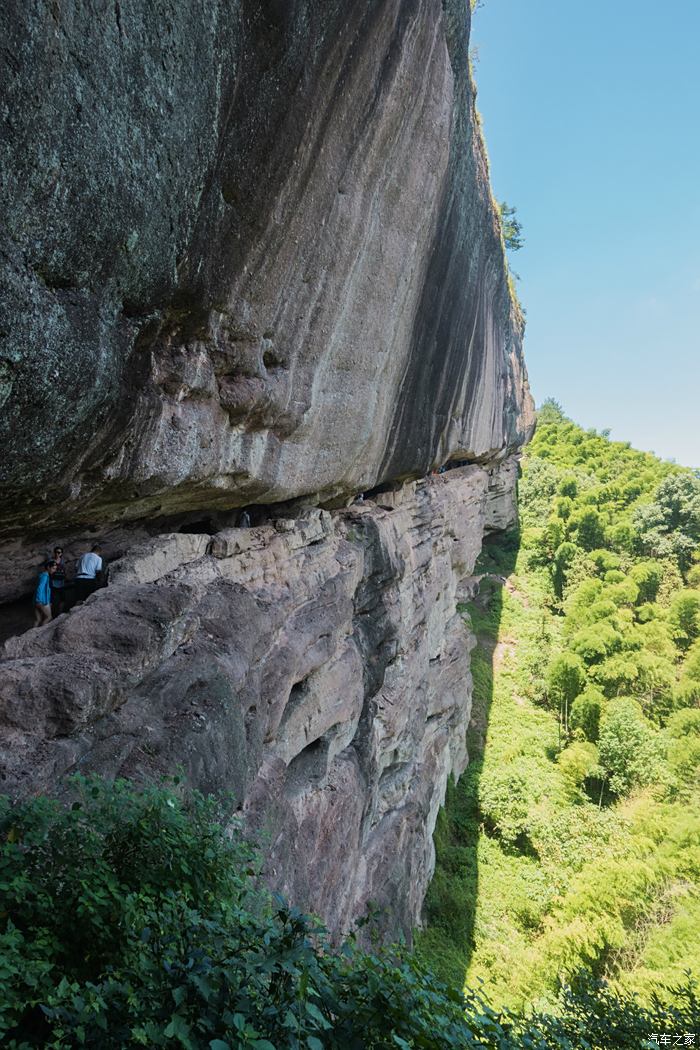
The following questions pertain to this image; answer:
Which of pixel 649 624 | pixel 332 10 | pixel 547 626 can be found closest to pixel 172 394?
pixel 332 10

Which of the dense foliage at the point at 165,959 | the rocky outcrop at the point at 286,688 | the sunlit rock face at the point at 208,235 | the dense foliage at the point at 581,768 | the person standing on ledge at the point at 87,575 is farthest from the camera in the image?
the dense foliage at the point at 581,768

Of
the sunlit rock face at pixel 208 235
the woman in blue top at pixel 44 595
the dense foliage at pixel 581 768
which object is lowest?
the dense foliage at pixel 581 768

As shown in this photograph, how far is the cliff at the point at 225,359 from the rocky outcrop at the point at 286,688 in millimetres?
35

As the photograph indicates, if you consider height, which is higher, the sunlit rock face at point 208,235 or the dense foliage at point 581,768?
the sunlit rock face at point 208,235

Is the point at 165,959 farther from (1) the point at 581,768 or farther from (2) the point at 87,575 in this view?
(1) the point at 581,768

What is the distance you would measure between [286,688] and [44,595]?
278 cm

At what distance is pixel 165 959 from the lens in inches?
99.2

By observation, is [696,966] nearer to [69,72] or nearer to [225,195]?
[225,195]

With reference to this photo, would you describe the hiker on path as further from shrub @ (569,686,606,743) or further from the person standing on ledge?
shrub @ (569,686,606,743)

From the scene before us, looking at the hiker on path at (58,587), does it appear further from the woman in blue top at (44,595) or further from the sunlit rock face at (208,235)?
the sunlit rock face at (208,235)

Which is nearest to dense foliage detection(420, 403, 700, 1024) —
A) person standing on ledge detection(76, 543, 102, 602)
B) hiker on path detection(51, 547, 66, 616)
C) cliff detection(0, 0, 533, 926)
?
cliff detection(0, 0, 533, 926)

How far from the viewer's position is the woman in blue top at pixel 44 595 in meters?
5.51

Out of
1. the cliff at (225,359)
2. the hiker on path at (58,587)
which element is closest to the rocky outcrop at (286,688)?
the cliff at (225,359)

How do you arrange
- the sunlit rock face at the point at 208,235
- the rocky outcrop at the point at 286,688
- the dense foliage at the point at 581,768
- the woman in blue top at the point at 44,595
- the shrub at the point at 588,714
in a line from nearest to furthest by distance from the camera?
1. the sunlit rock face at the point at 208,235
2. the rocky outcrop at the point at 286,688
3. the woman in blue top at the point at 44,595
4. the dense foliage at the point at 581,768
5. the shrub at the point at 588,714
